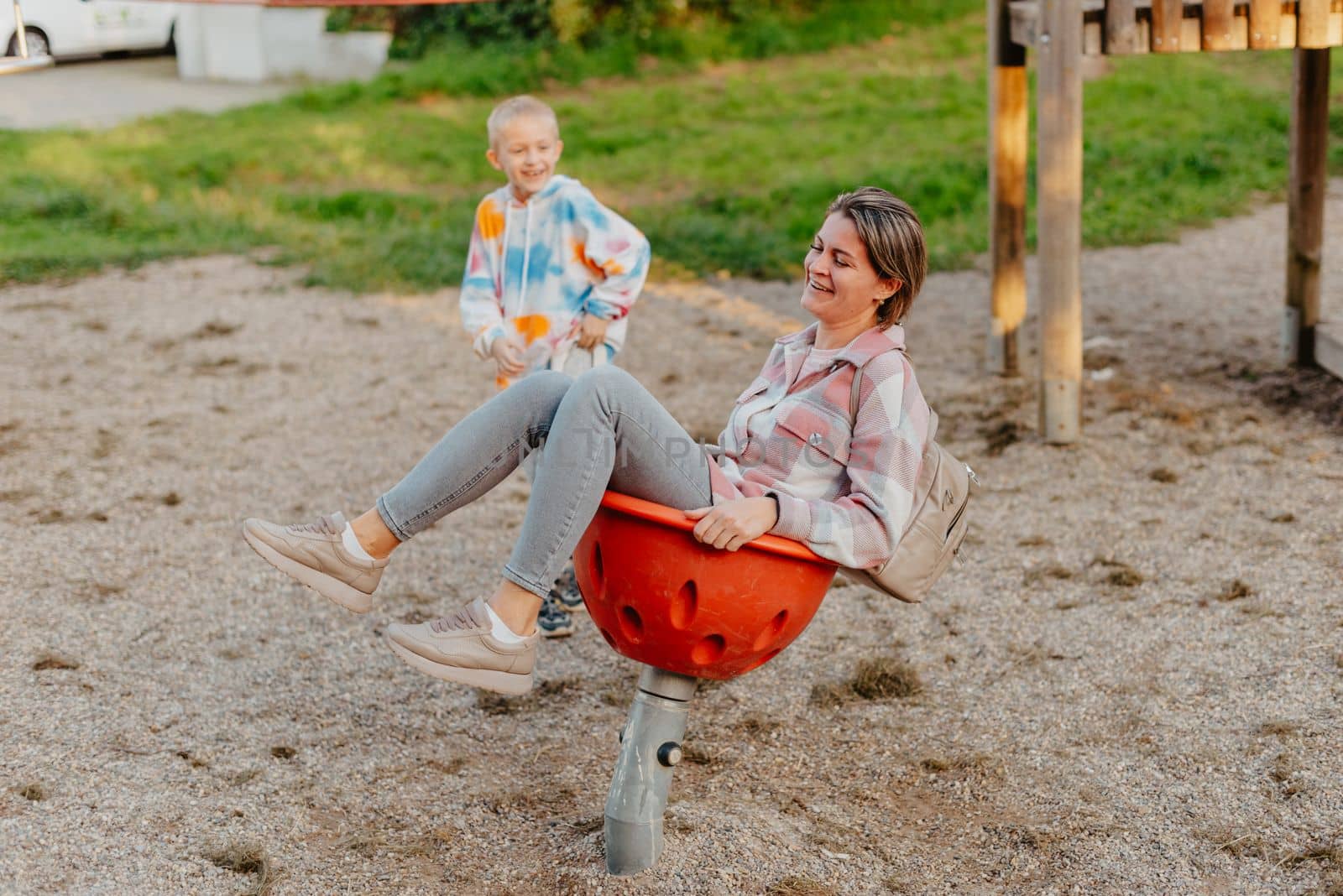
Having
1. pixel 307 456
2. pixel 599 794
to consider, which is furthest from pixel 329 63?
pixel 599 794

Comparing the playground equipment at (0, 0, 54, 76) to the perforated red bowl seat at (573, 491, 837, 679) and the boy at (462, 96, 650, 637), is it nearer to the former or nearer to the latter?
the boy at (462, 96, 650, 637)

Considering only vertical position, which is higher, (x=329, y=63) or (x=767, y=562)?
(x=329, y=63)

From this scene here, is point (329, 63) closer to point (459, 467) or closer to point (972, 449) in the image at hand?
point (972, 449)

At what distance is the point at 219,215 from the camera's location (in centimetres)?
842

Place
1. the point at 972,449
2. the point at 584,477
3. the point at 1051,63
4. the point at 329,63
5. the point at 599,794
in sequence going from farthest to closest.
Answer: the point at 329,63 < the point at 972,449 < the point at 1051,63 < the point at 599,794 < the point at 584,477

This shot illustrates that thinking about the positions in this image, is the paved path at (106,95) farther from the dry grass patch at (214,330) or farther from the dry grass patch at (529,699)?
the dry grass patch at (529,699)

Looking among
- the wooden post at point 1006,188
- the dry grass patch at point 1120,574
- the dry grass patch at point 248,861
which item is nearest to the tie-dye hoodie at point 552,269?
the dry grass patch at point 248,861

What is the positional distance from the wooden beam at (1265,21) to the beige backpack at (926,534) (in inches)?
94.5

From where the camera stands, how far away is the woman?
2273 millimetres

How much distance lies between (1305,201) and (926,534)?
357cm

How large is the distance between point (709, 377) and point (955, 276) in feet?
6.74

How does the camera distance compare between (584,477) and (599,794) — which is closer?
(584,477)

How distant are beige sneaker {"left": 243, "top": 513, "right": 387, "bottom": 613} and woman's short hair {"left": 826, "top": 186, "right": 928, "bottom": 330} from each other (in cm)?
106

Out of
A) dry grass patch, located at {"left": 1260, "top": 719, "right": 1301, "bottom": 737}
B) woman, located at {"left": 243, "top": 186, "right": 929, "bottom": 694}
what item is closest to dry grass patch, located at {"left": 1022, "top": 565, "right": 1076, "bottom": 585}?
dry grass patch, located at {"left": 1260, "top": 719, "right": 1301, "bottom": 737}
